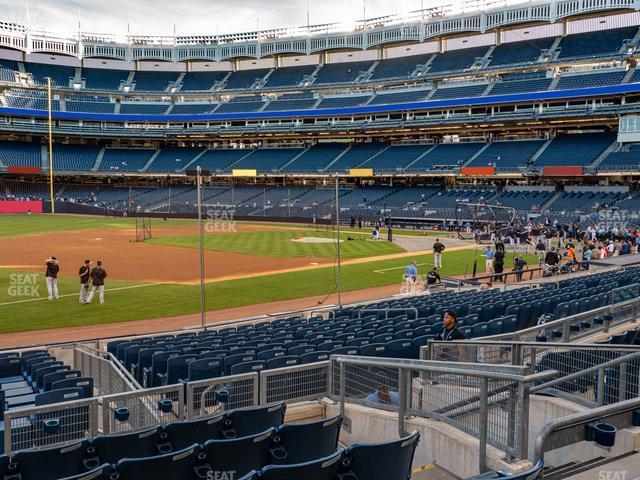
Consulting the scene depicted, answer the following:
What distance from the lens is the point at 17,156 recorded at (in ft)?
270

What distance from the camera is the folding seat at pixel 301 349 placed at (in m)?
10.6

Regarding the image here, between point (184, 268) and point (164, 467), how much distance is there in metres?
28.3

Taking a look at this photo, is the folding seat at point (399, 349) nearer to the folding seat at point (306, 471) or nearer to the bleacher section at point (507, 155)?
the folding seat at point (306, 471)

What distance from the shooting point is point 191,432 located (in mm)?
5867

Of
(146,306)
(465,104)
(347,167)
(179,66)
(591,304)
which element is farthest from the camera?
(179,66)

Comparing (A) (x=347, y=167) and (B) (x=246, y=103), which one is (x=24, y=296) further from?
(B) (x=246, y=103)

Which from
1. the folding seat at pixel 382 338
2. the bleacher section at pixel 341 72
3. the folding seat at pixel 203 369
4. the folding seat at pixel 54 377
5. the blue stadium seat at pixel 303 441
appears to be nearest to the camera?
the blue stadium seat at pixel 303 441

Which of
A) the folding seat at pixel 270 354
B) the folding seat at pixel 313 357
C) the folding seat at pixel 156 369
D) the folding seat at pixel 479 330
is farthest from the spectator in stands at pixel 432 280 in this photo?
the folding seat at pixel 156 369

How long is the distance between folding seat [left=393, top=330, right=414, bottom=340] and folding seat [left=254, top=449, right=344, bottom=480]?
7.03 meters

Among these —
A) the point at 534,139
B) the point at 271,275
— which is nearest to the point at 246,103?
the point at 534,139

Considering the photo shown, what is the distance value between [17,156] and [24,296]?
6858cm

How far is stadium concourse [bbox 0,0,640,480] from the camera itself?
18.5 feet

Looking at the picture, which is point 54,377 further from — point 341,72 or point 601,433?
point 341,72

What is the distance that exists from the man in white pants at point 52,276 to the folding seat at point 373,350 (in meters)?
16.4
